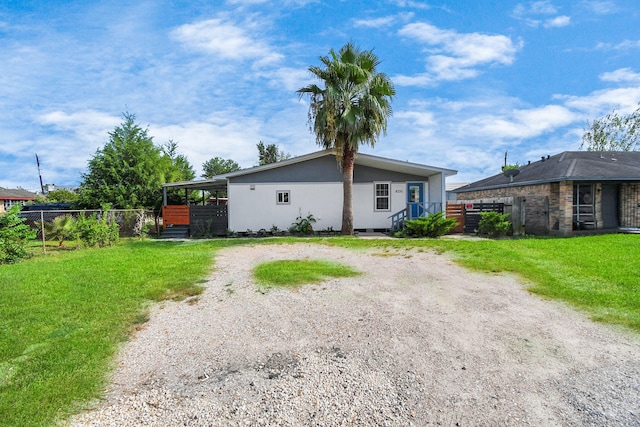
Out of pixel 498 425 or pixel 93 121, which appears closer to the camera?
pixel 498 425

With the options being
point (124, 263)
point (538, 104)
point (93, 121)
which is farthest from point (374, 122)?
point (538, 104)

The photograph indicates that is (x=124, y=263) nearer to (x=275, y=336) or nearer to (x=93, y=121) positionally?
(x=275, y=336)

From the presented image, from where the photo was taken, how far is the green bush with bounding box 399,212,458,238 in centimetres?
1298

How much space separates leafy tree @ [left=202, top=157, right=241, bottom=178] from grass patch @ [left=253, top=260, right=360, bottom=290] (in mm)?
36241

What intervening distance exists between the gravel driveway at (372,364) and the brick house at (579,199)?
9926mm

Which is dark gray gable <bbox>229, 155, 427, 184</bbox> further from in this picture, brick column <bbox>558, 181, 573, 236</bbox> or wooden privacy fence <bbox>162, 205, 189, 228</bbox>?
brick column <bbox>558, 181, 573, 236</bbox>

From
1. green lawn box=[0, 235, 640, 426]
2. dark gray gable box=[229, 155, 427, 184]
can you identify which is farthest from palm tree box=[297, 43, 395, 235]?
green lawn box=[0, 235, 640, 426]

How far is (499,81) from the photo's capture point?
13750 millimetres

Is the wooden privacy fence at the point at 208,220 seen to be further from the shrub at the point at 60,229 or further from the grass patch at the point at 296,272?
the grass patch at the point at 296,272

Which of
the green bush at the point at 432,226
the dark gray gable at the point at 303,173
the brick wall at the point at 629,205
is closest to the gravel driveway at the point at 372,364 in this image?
the green bush at the point at 432,226

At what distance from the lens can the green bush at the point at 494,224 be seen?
13227 millimetres

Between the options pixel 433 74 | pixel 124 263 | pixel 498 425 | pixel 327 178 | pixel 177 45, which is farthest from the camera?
pixel 327 178

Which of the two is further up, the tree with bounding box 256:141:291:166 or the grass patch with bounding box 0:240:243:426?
the tree with bounding box 256:141:291:166

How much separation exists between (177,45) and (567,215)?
50.2 ft
